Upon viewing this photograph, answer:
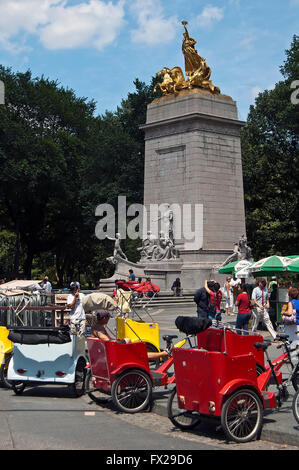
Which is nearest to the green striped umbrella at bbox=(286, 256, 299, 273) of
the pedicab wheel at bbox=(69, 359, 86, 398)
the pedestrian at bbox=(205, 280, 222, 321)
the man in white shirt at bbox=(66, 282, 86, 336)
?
the pedestrian at bbox=(205, 280, 222, 321)

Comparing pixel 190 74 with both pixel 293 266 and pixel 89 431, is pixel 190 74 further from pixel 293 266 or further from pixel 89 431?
pixel 89 431

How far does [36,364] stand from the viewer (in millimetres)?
12461

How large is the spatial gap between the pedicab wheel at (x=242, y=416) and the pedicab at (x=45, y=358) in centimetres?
414

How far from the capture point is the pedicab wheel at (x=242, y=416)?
876 cm

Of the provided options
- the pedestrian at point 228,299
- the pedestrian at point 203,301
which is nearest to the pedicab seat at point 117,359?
the pedestrian at point 203,301

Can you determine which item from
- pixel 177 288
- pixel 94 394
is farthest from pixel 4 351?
pixel 177 288

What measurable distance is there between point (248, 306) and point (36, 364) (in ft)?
26.1

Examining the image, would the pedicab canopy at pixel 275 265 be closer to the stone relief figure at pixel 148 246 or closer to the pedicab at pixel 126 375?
the pedicab at pixel 126 375

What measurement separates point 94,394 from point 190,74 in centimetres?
3238

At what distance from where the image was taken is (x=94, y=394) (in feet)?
39.5

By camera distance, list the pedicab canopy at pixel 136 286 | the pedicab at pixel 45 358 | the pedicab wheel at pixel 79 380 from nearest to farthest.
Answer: the pedicab at pixel 45 358
the pedicab wheel at pixel 79 380
the pedicab canopy at pixel 136 286
